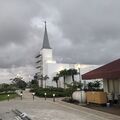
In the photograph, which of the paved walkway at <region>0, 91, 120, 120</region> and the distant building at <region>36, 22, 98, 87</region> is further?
the distant building at <region>36, 22, 98, 87</region>

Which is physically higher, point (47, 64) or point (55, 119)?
point (47, 64)

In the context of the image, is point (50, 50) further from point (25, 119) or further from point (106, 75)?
point (25, 119)

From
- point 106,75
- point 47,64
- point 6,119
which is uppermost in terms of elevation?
point 47,64

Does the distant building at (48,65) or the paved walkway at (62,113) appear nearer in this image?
the paved walkway at (62,113)

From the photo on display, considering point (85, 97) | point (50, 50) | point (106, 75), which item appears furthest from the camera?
point (50, 50)

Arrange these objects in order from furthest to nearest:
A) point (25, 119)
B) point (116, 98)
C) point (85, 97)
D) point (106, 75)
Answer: point (85, 97), point (116, 98), point (106, 75), point (25, 119)

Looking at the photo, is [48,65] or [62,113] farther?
[48,65]

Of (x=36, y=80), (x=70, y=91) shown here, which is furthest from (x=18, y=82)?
(x=70, y=91)

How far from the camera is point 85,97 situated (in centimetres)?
2825

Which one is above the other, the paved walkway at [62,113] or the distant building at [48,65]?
the distant building at [48,65]

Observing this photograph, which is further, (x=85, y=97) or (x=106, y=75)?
(x=85, y=97)

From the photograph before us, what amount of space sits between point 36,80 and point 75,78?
97.9ft

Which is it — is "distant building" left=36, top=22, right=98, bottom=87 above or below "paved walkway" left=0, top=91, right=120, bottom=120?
above

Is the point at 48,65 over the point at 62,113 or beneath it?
over
